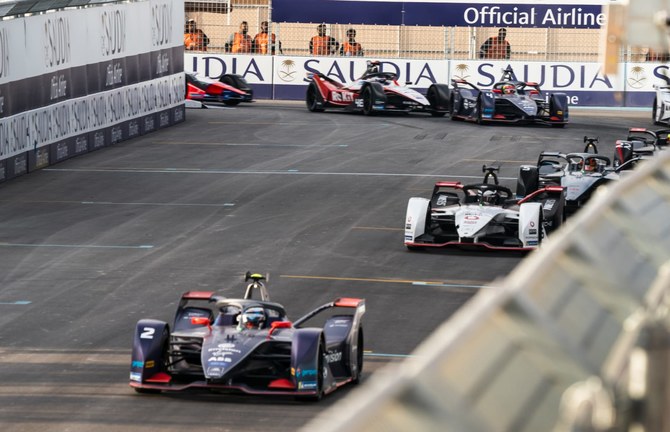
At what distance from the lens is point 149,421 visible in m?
12.6

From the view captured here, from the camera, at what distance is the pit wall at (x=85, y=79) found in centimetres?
2941

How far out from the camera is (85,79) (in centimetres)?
3309

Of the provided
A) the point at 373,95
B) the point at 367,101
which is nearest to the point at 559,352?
the point at 373,95

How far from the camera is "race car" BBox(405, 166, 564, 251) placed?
69.9 ft

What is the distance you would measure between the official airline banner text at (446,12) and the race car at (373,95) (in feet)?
18.7

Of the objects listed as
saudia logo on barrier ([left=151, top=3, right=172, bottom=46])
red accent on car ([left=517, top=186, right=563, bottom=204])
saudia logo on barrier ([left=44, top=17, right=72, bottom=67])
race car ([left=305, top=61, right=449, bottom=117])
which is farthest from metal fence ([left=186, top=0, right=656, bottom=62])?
red accent on car ([left=517, top=186, right=563, bottom=204])

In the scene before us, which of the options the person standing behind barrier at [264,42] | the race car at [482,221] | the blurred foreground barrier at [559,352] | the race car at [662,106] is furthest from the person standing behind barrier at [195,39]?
the blurred foreground barrier at [559,352]

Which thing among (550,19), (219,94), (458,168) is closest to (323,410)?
(458,168)

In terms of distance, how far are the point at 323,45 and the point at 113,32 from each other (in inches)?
512

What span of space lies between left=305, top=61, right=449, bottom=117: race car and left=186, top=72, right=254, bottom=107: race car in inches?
107

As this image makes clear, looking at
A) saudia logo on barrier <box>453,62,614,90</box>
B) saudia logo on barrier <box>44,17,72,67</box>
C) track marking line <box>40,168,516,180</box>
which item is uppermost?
saudia logo on barrier <box>44,17,72,67</box>

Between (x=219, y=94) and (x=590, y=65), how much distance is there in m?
11.9

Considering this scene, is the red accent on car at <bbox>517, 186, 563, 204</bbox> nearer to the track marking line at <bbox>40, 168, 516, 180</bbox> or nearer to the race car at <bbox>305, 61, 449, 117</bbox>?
the track marking line at <bbox>40, 168, 516, 180</bbox>

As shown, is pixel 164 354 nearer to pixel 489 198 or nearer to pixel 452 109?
pixel 489 198
